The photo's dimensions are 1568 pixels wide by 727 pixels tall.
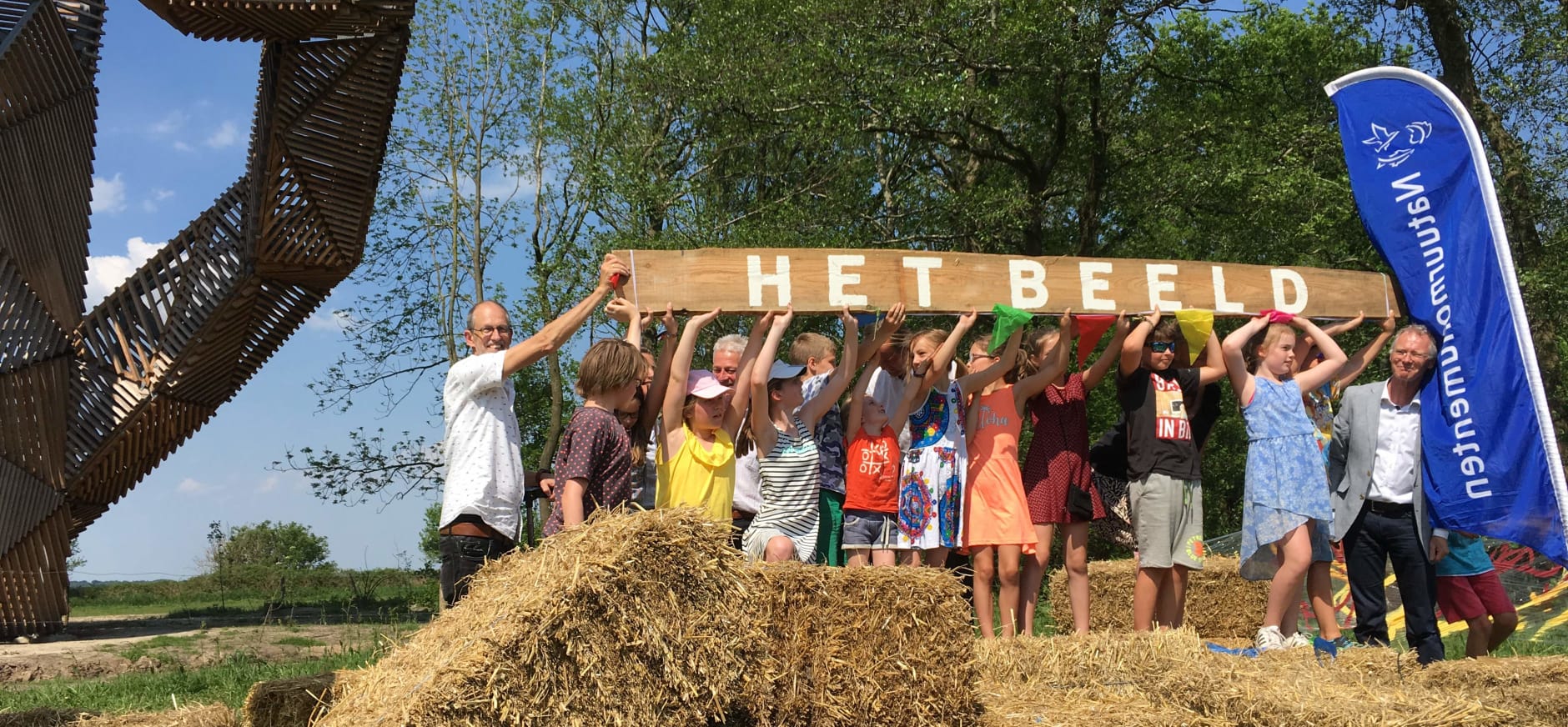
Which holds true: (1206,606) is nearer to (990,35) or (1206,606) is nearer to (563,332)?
(563,332)

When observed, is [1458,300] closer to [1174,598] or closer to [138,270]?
[1174,598]

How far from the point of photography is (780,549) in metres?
5.88

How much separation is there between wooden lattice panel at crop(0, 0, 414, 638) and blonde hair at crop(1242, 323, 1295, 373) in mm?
6953

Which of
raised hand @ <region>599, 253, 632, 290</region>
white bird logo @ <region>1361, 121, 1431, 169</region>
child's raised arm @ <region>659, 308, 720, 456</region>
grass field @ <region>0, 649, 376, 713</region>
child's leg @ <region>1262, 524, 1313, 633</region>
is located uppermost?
white bird logo @ <region>1361, 121, 1431, 169</region>

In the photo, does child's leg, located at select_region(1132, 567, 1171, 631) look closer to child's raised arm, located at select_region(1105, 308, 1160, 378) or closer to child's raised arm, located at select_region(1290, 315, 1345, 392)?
child's raised arm, located at select_region(1105, 308, 1160, 378)

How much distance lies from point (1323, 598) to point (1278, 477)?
1.01m

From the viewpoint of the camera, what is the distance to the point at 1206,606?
9664 mm

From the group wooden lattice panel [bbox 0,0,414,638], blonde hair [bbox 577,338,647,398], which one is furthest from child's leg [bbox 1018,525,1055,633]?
wooden lattice panel [bbox 0,0,414,638]

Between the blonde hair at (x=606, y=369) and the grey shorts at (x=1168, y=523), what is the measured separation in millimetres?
3073

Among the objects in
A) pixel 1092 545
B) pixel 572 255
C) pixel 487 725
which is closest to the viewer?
pixel 487 725

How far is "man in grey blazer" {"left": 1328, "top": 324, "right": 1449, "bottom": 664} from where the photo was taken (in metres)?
6.87

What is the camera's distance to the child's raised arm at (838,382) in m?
6.30

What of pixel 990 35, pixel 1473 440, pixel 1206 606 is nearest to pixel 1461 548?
pixel 1473 440

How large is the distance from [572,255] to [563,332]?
15171 millimetres
